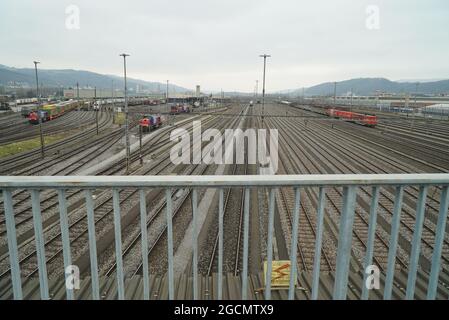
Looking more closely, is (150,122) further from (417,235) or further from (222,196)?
(417,235)

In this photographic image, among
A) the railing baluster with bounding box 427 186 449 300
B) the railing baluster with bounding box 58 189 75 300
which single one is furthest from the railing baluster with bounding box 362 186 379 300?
the railing baluster with bounding box 58 189 75 300

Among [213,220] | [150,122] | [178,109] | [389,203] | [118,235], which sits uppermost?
[178,109]

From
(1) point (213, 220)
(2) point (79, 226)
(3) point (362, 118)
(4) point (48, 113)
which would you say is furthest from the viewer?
(4) point (48, 113)

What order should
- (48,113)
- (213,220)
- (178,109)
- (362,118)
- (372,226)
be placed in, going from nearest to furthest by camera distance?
(372,226)
(213,220)
(362,118)
(48,113)
(178,109)

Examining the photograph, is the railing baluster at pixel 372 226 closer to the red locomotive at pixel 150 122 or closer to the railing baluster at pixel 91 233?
the railing baluster at pixel 91 233

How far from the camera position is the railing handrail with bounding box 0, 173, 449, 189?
173 centimetres

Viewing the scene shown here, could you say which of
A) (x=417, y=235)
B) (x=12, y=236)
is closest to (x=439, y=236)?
(x=417, y=235)

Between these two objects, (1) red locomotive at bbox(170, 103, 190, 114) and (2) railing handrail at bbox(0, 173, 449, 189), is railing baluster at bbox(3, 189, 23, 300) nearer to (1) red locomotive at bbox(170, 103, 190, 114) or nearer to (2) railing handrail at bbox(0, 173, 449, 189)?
(2) railing handrail at bbox(0, 173, 449, 189)

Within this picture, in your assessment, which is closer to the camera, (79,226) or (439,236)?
(439,236)

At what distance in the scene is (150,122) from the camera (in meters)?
35.8

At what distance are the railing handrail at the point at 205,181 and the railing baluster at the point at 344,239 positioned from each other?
10 cm

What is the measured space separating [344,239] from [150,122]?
35688 mm

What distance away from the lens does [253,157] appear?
73.4 ft
